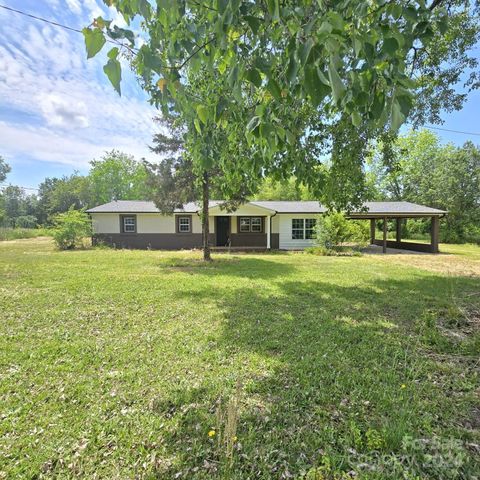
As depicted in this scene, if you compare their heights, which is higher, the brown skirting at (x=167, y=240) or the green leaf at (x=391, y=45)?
the green leaf at (x=391, y=45)

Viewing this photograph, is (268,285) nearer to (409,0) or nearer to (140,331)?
(140,331)

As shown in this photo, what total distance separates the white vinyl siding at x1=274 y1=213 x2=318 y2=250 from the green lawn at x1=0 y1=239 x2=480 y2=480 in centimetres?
1217

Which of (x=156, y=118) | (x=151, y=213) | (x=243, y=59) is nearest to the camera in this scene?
(x=243, y=59)

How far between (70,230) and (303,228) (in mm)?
14377

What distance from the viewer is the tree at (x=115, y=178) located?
154ft

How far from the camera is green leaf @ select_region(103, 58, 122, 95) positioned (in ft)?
4.75

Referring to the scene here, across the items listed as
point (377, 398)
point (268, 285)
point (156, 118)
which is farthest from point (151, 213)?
point (377, 398)

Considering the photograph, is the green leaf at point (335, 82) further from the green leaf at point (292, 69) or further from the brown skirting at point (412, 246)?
the brown skirting at point (412, 246)

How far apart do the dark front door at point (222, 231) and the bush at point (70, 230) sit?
26.6 ft

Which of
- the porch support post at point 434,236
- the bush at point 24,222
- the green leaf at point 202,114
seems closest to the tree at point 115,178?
the bush at point 24,222

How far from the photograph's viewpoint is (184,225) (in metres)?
19.6

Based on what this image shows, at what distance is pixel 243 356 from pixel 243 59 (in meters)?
3.41

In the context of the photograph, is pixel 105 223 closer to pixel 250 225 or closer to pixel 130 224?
pixel 130 224

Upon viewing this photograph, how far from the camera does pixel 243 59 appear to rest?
1746 millimetres
